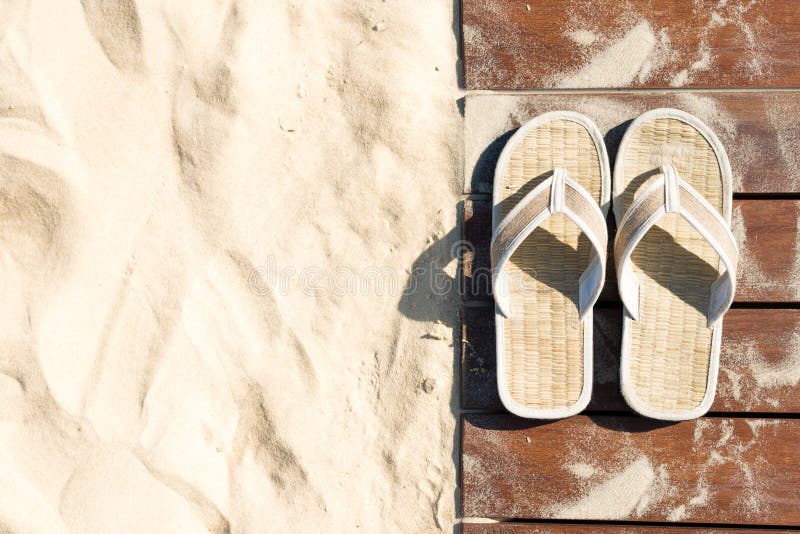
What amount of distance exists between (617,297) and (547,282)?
169 mm

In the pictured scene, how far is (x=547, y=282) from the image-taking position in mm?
1455

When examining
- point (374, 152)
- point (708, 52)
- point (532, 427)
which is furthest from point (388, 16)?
point (532, 427)

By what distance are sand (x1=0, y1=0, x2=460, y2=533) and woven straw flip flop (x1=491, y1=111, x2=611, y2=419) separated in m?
0.14

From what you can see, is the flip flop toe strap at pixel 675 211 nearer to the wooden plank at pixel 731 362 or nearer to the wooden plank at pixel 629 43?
the wooden plank at pixel 731 362

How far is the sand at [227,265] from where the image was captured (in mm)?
1442

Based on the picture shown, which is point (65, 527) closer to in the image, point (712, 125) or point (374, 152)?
point (374, 152)

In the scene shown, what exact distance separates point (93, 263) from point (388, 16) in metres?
0.90

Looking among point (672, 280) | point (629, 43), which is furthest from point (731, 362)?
point (629, 43)

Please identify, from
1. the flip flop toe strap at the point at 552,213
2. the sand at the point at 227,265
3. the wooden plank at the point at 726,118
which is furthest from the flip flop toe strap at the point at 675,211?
the sand at the point at 227,265

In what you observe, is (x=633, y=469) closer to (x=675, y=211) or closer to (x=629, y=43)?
(x=675, y=211)

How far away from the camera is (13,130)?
1.44 meters

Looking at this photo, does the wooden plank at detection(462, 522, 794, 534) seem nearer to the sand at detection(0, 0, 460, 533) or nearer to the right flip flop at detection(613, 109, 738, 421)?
the sand at detection(0, 0, 460, 533)

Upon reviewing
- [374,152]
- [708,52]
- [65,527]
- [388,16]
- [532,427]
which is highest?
[388,16]

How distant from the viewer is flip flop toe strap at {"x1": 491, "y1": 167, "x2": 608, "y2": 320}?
1.30 meters
